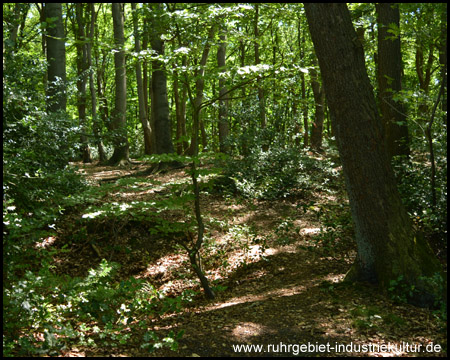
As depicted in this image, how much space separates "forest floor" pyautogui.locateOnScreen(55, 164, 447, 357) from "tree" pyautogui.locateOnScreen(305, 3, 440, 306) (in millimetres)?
551

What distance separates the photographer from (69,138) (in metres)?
6.81

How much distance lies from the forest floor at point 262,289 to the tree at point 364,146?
0.55 meters

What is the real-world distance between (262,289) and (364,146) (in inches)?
104

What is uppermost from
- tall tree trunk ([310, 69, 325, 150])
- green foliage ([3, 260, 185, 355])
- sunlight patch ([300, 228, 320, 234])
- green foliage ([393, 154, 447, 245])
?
tall tree trunk ([310, 69, 325, 150])

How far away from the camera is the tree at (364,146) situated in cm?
448

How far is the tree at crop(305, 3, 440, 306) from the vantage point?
4484 mm

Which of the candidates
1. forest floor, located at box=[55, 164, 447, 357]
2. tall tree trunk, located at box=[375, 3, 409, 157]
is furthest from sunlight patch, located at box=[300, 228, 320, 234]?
tall tree trunk, located at box=[375, 3, 409, 157]

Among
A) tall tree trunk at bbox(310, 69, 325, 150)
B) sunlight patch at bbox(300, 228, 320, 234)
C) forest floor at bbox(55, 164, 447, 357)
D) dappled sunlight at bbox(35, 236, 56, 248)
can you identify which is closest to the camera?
forest floor at bbox(55, 164, 447, 357)

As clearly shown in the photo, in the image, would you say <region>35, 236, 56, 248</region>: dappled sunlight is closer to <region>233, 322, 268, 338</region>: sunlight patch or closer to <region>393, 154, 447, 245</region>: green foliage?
<region>233, 322, 268, 338</region>: sunlight patch

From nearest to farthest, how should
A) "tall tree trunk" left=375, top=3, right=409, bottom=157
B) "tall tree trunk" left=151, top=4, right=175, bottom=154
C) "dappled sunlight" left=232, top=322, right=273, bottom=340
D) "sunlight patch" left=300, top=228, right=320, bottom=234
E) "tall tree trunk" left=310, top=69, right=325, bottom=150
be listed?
1. "dappled sunlight" left=232, top=322, right=273, bottom=340
2. "sunlight patch" left=300, top=228, right=320, bottom=234
3. "tall tree trunk" left=375, top=3, right=409, bottom=157
4. "tall tree trunk" left=151, top=4, right=175, bottom=154
5. "tall tree trunk" left=310, top=69, right=325, bottom=150

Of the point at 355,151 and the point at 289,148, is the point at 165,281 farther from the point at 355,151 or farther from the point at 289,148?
the point at 289,148

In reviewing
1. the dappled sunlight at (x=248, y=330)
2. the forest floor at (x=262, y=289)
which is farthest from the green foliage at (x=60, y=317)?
the dappled sunlight at (x=248, y=330)

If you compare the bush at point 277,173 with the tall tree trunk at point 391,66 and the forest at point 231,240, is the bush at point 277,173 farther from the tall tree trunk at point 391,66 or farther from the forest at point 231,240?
the tall tree trunk at point 391,66

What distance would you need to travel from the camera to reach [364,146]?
451 cm
